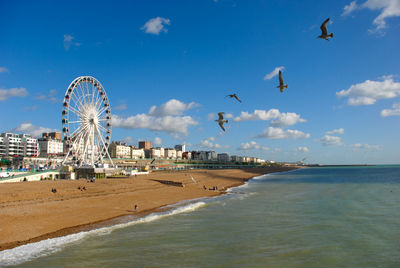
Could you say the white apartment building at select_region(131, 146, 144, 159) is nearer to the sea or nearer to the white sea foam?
the sea

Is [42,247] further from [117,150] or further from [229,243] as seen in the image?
[117,150]

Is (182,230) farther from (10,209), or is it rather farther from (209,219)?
(10,209)

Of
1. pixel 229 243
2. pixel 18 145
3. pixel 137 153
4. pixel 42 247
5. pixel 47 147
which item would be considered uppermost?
pixel 18 145

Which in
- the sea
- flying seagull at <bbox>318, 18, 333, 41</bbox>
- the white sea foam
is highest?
flying seagull at <bbox>318, 18, 333, 41</bbox>

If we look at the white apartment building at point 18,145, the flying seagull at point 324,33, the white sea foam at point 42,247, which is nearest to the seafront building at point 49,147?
the white apartment building at point 18,145

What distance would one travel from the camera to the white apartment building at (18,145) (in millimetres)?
115000

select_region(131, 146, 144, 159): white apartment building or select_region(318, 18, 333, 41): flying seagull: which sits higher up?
select_region(318, 18, 333, 41): flying seagull

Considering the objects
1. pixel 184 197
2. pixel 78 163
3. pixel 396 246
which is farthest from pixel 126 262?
pixel 78 163

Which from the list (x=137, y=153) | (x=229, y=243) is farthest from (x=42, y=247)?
(x=137, y=153)

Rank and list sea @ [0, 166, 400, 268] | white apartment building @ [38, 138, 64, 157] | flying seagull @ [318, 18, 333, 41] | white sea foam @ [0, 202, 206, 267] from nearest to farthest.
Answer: flying seagull @ [318, 18, 333, 41], white sea foam @ [0, 202, 206, 267], sea @ [0, 166, 400, 268], white apartment building @ [38, 138, 64, 157]

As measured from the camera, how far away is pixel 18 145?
389ft

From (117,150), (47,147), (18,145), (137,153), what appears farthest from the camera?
(137,153)

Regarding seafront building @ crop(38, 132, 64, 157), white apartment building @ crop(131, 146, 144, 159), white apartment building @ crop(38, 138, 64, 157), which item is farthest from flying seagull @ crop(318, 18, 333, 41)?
white apartment building @ crop(131, 146, 144, 159)

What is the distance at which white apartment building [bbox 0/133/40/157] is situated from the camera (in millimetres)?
115000
